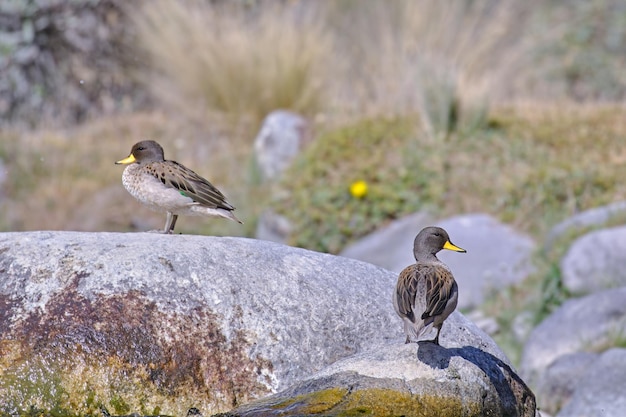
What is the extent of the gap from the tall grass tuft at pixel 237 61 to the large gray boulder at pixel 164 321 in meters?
8.06

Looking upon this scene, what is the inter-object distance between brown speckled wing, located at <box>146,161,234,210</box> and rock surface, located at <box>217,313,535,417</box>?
1065 millimetres

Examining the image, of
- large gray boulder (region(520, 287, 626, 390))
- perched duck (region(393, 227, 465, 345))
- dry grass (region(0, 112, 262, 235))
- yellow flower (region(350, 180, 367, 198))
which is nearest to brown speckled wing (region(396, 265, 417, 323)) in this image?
perched duck (region(393, 227, 465, 345))

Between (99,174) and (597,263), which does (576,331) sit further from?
(99,174)

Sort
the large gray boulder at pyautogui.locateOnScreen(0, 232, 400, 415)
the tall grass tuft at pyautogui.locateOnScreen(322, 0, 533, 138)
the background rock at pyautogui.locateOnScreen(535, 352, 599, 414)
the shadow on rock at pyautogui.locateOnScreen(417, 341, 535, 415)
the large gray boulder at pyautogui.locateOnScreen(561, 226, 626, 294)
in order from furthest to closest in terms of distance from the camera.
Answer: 1. the tall grass tuft at pyautogui.locateOnScreen(322, 0, 533, 138)
2. the large gray boulder at pyautogui.locateOnScreen(561, 226, 626, 294)
3. the background rock at pyautogui.locateOnScreen(535, 352, 599, 414)
4. the large gray boulder at pyautogui.locateOnScreen(0, 232, 400, 415)
5. the shadow on rock at pyautogui.locateOnScreen(417, 341, 535, 415)

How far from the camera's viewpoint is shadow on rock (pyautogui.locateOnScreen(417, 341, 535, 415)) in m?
3.54

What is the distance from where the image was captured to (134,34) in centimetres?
1512

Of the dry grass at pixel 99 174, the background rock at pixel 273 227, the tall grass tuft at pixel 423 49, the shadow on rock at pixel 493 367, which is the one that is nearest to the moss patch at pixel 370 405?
the shadow on rock at pixel 493 367

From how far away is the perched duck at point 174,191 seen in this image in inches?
169

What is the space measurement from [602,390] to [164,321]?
9.02 feet

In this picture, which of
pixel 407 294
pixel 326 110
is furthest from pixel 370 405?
pixel 326 110

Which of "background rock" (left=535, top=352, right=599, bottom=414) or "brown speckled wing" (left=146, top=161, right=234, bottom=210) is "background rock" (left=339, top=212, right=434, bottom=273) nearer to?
"background rock" (left=535, top=352, right=599, bottom=414)

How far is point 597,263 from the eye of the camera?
7.08 m

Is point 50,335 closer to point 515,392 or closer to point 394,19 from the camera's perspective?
point 515,392

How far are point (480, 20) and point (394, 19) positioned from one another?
1250mm
